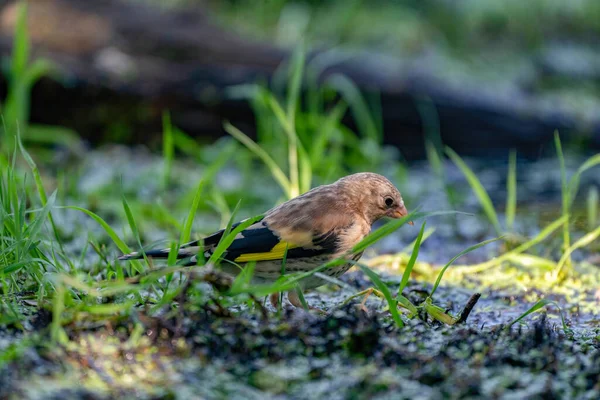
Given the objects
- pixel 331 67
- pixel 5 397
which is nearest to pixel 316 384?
pixel 5 397

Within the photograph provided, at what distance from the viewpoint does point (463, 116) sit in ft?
31.2

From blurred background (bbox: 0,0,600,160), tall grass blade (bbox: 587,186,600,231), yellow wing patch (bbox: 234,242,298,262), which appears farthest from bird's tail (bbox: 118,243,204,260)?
blurred background (bbox: 0,0,600,160)

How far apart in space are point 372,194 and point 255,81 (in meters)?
5.01

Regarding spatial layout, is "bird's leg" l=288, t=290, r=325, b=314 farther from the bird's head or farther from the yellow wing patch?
the bird's head

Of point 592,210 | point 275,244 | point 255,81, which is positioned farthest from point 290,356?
point 255,81

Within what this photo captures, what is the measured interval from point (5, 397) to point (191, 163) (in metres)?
5.80

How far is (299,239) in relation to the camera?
389 centimetres

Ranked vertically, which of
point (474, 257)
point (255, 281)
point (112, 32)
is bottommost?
point (474, 257)

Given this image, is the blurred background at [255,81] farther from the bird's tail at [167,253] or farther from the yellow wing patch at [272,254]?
the bird's tail at [167,253]

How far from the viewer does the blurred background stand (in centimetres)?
879

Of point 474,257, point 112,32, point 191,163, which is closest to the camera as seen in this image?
point 474,257

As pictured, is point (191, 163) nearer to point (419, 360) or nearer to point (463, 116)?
point (463, 116)

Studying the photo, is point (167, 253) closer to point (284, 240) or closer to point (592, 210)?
point (284, 240)

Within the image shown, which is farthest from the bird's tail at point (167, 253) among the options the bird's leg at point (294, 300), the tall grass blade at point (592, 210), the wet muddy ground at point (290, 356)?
the tall grass blade at point (592, 210)
